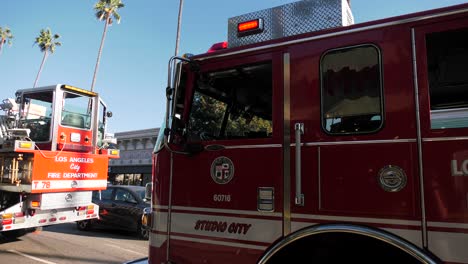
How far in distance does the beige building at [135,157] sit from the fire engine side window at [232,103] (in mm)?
27993

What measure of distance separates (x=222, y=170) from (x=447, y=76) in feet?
5.65

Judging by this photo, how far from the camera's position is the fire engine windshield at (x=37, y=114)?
8.52 meters

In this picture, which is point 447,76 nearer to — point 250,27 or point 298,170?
point 298,170

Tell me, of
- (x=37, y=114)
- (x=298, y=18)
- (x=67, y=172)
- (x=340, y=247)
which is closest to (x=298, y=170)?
(x=340, y=247)

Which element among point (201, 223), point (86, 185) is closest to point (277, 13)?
point (201, 223)

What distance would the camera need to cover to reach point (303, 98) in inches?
110

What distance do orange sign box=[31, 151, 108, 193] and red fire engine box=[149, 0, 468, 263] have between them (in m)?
5.36

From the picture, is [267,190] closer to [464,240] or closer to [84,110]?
[464,240]

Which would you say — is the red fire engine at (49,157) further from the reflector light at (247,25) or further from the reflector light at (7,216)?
the reflector light at (247,25)

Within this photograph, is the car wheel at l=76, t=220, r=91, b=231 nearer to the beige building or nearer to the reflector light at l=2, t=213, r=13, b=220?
the reflector light at l=2, t=213, r=13, b=220

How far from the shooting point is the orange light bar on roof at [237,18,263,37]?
3297 millimetres

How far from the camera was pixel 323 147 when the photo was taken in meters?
2.63

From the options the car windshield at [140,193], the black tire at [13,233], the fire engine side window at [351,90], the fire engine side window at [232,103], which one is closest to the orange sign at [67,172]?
the black tire at [13,233]

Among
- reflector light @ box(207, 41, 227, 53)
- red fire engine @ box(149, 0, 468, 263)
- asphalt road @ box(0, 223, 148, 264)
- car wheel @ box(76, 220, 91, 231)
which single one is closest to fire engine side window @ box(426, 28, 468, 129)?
red fire engine @ box(149, 0, 468, 263)
